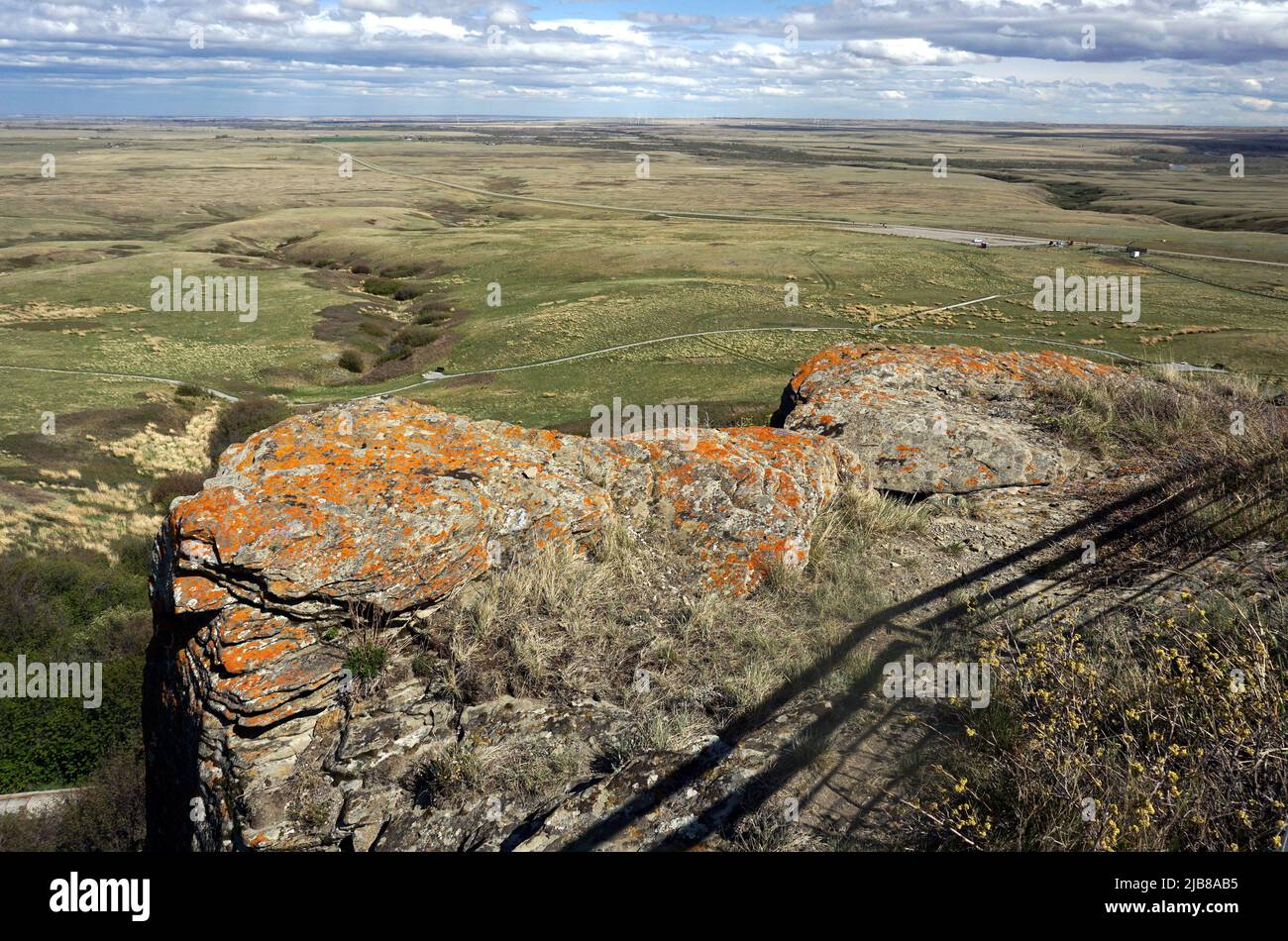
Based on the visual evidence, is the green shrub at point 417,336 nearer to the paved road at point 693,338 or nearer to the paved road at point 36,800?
the paved road at point 693,338

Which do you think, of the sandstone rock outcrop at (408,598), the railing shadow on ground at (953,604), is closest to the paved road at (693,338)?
the sandstone rock outcrop at (408,598)

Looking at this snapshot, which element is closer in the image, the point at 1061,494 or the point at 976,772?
the point at 976,772

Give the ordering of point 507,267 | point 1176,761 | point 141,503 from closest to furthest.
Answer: point 1176,761 < point 141,503 < point 507,267

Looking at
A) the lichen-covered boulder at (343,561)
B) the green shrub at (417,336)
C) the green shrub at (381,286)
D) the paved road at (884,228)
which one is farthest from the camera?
the paved road at (884,228)

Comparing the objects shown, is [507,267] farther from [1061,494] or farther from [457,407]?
[1061,494]

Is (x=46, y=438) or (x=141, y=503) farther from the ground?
(x=46, y=438)

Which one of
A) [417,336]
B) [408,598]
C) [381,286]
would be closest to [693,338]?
[417,336]

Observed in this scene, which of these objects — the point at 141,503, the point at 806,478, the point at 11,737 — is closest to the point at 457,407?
the point at 141,503
